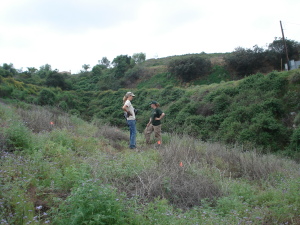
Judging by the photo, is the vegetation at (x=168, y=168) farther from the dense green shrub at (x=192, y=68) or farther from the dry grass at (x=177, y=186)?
the dense green shrub at (x=192, y=68)

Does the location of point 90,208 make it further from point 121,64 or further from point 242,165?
point 121,64

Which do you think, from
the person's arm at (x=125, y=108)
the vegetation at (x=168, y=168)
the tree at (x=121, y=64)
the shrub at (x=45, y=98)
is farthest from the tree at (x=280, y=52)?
the person's arm at (x=125, y=108)

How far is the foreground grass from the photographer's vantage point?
362 cm

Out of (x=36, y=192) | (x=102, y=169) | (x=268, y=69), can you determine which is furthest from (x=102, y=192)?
(x=268, y=69)

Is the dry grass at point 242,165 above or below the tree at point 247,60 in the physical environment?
below

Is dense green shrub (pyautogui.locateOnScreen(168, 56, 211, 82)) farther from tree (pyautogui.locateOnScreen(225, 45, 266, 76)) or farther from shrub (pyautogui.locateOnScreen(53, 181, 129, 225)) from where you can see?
shrub (pyautogui.locateOnScreen(53, 181, 129, 225))

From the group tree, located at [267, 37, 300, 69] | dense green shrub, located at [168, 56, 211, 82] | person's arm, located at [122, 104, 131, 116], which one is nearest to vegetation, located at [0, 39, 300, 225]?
person's arm, located at [122, 104, 131, 116]

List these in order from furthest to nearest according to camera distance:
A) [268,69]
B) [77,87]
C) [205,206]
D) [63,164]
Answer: [77,87]
[268,69]
[63,164]
[205,206]

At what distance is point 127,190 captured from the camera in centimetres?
504

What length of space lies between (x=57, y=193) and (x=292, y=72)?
20941 millimetres

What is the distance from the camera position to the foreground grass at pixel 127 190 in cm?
362

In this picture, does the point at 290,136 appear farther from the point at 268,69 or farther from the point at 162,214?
the point at 268,69

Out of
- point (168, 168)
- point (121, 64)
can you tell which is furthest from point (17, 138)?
point (121, 64)

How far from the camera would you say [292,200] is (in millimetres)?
4836
